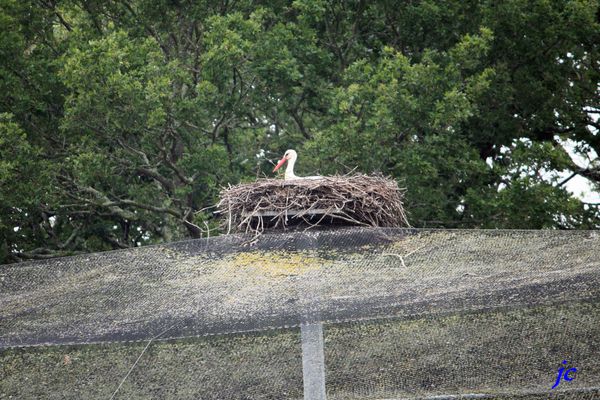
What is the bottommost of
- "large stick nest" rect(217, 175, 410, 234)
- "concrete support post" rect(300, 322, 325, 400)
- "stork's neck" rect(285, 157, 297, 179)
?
"concrete support post" rect(300, 322, 325, 400)

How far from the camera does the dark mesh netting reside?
27.0 ft

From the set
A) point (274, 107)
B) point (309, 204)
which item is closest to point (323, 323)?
point (309, 204)

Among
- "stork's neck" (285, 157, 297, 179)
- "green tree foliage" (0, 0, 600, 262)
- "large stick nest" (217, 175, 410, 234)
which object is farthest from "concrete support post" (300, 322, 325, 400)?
"green tree foliage" (0, 0, 600, 262)

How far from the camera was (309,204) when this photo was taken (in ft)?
37.8

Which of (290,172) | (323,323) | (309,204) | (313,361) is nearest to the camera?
(323,323)

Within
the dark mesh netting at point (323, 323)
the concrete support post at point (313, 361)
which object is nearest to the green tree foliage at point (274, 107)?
the dark mesh netting at point (323, 323)

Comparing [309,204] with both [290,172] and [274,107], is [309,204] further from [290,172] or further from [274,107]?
[274,107]

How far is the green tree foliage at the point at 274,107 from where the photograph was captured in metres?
18.2

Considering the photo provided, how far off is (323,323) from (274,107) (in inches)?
478

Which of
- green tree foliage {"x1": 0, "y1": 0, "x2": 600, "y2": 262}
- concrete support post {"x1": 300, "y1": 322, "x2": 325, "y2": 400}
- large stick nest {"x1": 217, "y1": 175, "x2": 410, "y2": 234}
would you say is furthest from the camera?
green tree foliage {"x1": 0, "y1": 0, "x2": 600, "y2": 262}

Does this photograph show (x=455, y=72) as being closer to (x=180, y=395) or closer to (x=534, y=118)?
(x=534, y=118)

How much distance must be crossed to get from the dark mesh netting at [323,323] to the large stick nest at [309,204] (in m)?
1.12

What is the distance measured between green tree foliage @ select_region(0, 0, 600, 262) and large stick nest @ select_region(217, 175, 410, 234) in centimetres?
491

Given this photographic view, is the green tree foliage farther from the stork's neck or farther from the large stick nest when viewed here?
the large stick nest
